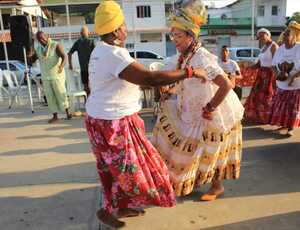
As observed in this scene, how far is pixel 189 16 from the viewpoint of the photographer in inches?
124

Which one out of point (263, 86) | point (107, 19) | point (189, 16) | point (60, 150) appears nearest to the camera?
point (107, 19)

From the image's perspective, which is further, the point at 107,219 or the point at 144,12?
the point at 144,12

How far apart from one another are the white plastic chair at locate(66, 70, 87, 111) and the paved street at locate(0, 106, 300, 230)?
247 cm

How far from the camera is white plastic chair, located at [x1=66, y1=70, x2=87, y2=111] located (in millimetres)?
8516

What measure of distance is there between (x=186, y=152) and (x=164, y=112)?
425 mm

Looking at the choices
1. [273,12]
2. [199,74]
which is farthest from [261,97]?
[273,12]

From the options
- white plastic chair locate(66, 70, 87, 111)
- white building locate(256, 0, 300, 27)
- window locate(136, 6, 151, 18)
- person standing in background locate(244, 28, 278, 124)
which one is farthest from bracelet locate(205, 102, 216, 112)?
white building locate(256, 0, 300, 27)

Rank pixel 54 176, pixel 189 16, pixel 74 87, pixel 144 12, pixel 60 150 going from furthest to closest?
pixel 144 12
pixel 74 87
pixel 60 150
pixel 54 176
pixel 189 16

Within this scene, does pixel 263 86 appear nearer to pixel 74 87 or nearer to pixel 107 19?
pixel 74 87

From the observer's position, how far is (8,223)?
138 inches

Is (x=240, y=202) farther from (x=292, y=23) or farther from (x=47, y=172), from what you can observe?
(x=292, y=23)

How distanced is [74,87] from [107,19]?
21.1ft

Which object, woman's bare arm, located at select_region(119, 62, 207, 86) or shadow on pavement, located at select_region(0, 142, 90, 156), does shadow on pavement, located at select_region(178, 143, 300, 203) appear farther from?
shadow on pavement, located at select_region(0, 142, 90, 156)

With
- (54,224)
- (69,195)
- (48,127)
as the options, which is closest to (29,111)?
(48,127)
